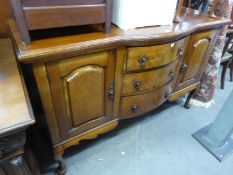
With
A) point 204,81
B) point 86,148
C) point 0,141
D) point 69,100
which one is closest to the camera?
point 0,141

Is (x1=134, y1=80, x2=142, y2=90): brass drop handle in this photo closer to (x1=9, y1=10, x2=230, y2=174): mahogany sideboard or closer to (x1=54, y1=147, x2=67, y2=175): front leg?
(x1=9, y1=10, x2=230, y2=174): mahogany sideboard

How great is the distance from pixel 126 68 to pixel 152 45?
182mm

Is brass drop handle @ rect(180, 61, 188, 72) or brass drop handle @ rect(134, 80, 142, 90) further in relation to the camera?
brass drop handle @ rect(180, 61, 188, 72)

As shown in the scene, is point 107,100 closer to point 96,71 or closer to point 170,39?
point 96,71

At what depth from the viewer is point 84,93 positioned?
2.98 ft

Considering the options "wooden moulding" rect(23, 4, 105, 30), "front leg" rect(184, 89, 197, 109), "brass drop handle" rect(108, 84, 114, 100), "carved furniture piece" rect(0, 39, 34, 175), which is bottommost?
"front leg" rect(184, 89, 197, 109)

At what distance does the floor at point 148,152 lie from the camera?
122 cm

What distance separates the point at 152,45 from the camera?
36.5 inches

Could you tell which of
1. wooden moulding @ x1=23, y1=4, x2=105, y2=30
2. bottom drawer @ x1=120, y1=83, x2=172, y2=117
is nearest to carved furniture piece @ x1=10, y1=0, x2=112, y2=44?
wooden moulding @ x1=23, y1=4, x2=105, y2=30

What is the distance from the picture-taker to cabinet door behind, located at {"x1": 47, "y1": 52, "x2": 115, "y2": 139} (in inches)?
30.9

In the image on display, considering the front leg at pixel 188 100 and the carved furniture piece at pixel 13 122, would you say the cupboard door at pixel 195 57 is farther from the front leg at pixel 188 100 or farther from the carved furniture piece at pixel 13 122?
the carved furniture piece at pixel 13 122

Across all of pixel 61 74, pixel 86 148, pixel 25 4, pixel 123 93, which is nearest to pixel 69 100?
pixel 61 74

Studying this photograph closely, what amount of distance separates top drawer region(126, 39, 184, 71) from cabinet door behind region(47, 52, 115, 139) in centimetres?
11

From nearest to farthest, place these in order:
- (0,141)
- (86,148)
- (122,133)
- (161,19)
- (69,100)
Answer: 1. (0,141)
2. (69,100)
3. (161,19)
4. (86,148)
5. (122,133)
